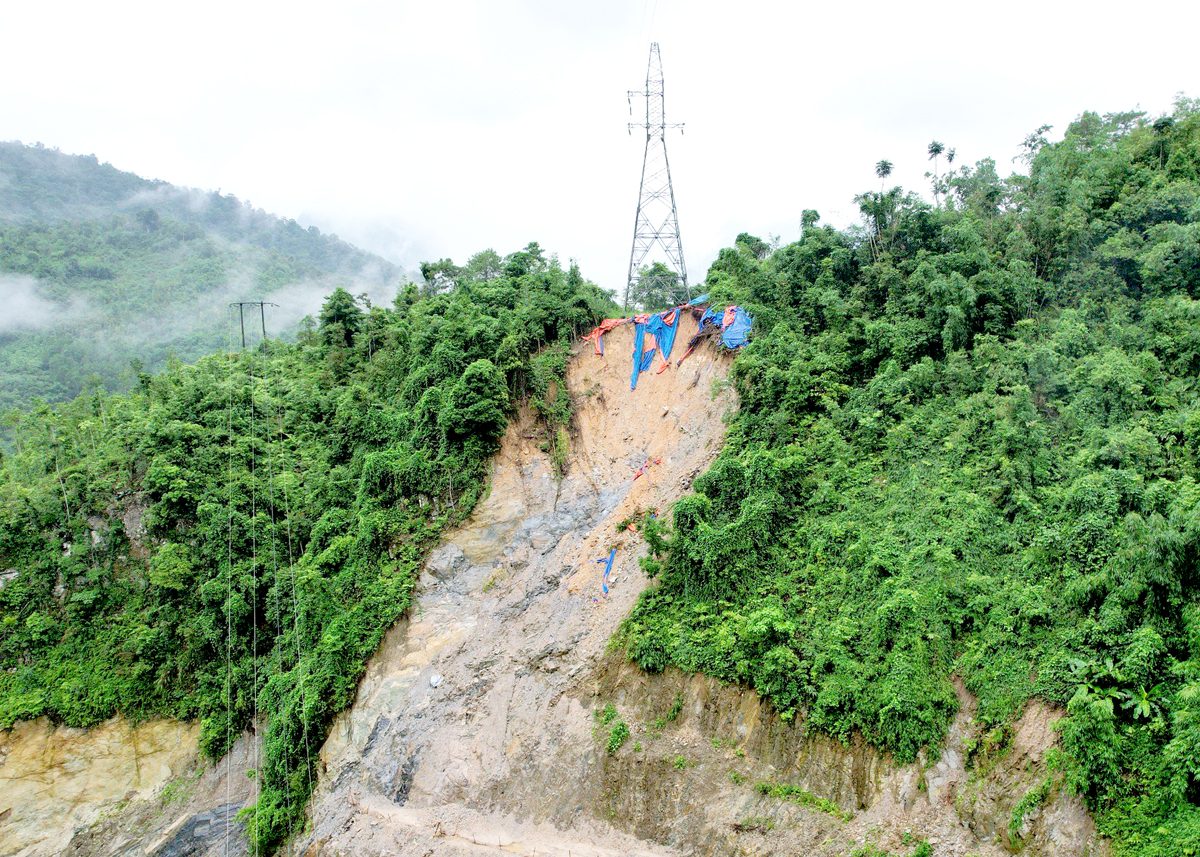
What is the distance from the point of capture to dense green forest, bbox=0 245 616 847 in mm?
17531

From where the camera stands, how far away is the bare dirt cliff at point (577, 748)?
10164mm

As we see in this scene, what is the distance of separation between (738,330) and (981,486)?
862 centimetres

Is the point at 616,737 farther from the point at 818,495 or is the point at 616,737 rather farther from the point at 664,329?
the point at 664,329

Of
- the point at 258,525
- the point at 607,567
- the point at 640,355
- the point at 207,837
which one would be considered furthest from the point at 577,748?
the point at 640,355

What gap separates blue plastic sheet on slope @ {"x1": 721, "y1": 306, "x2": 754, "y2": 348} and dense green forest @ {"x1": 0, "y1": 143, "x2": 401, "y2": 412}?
920 inches

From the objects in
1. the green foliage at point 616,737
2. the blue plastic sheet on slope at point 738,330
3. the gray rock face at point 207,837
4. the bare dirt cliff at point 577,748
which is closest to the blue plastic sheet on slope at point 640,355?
the bare dirt cliff at point 577,748

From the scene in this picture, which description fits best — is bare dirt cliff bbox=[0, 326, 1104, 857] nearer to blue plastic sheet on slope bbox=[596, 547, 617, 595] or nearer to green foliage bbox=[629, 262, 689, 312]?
blue plastic sheet on slope bbox=[596, 547, 617, 595]

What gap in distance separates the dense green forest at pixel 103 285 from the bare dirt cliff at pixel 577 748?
1759 centimetres

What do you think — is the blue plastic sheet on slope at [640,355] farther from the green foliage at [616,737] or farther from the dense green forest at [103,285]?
the dense green forest at [103,285]

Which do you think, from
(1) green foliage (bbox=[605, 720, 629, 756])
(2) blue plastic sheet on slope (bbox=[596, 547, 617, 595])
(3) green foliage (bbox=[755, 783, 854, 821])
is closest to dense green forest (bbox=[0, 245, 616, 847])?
(2) blue plastic sheet on slope (bbox=[596, 547, 617, 595])

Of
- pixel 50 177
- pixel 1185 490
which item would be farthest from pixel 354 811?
pixel 50 177

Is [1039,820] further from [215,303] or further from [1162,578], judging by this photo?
[215,303]

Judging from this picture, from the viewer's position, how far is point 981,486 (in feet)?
41.7

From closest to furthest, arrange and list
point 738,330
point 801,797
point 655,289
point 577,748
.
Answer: point 801,797, point 577,748, point 738,330, point 655,289
